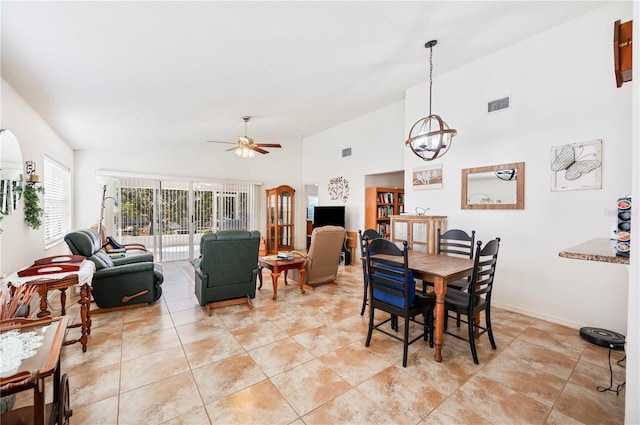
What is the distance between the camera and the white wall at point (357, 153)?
555 centimetres

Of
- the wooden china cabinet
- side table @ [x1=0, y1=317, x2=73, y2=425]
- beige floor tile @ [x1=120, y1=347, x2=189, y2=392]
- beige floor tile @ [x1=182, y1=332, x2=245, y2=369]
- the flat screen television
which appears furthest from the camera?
the wooden china cabinet

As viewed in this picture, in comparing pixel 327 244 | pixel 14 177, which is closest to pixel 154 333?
pixel 14 177

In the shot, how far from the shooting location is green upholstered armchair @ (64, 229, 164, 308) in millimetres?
3218

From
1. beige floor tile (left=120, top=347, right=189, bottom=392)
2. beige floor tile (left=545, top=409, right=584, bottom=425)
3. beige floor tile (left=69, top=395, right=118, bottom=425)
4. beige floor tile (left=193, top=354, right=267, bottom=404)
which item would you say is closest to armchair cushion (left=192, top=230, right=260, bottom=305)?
beige floor tile (left=120, top=347, right=189, bottom=392)

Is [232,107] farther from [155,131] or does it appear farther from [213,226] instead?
[213,226]

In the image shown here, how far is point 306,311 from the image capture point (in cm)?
347

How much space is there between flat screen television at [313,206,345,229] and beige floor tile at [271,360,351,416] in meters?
4.34

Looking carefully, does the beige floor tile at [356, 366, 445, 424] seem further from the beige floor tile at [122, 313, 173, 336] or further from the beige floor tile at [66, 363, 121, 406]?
the beige floor tile at [122, 313, 173, 336]

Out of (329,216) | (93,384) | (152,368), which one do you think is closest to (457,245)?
(152,368)

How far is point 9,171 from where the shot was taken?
259cm

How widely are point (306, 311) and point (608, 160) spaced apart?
12.4ft

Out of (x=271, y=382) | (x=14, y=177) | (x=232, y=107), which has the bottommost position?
(x=271, y=382)

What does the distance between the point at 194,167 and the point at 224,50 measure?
15.4ft

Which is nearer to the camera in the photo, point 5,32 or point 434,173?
point 5,32
